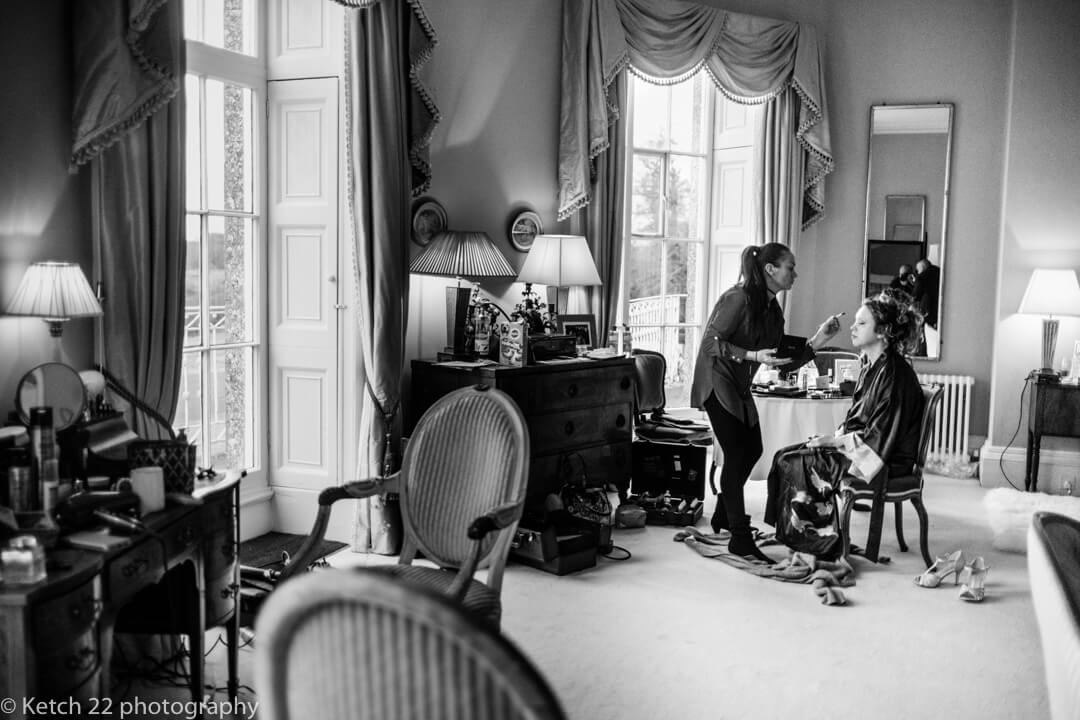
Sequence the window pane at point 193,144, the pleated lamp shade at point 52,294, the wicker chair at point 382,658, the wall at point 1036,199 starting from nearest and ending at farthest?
the wicker chair at point 382,658
the pleated lamp shade at point 52,294
the window pane at point 193,144
the wall at point 1036,199

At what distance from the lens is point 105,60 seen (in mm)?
3258

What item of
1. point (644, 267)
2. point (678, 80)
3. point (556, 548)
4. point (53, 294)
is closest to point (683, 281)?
point (644, 267)

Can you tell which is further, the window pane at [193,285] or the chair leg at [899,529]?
the chair leg at [899,529]

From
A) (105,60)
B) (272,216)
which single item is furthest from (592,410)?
(105,60)

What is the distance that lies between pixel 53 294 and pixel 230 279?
6.04 ft

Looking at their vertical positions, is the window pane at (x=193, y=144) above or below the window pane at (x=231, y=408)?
above

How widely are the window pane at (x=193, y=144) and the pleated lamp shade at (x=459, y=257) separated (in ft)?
3.62

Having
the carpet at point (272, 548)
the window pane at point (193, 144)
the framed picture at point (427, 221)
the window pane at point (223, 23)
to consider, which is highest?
the window pane at point (223, 23)

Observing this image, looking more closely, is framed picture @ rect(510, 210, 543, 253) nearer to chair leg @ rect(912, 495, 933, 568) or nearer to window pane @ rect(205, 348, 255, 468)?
window pane @ rect(205, 348, 255, 468)

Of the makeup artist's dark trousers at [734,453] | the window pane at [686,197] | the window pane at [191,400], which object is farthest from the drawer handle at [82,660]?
the window pane at [686,197]

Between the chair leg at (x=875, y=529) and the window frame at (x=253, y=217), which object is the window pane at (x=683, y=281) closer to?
the chair leg at (x=875, y=529)

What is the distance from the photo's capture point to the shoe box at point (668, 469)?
A: 5816 millimetres

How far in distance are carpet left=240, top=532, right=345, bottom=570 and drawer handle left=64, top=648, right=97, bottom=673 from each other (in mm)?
2204

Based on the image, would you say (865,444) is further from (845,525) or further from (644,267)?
(644,267)
